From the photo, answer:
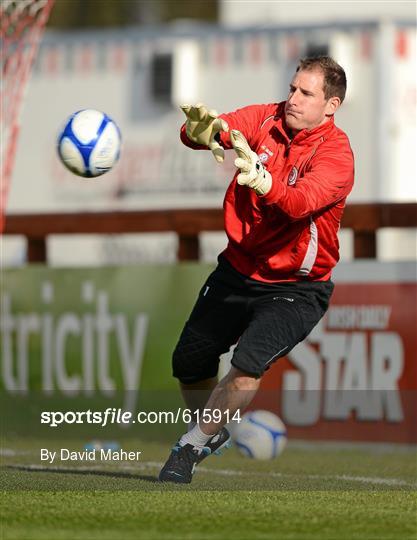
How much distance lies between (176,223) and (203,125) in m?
3.90

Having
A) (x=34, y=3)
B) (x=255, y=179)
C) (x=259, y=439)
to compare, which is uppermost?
(x=34, y=3)

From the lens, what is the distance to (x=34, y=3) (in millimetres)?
10688

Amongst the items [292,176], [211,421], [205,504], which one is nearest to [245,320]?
[211,421]

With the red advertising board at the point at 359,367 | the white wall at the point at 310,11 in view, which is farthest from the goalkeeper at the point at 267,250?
the white wall at the point at 310,11

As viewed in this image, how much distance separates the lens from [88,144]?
25.8 ft

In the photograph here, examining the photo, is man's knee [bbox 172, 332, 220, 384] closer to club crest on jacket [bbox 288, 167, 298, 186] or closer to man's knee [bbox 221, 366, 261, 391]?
man's knee [bbox 221, 366, 261, 391]

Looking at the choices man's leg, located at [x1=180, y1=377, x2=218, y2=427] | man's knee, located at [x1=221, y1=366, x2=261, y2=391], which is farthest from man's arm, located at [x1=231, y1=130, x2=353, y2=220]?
man's leg, located at [x1=180, y1=377, x2=218, y2=427]

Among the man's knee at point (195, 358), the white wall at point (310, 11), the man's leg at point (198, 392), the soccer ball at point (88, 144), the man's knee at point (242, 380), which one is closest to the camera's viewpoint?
the man's knee at point (242, 380)

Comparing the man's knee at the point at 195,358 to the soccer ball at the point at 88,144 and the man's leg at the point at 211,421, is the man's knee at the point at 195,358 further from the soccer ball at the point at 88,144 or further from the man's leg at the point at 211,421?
the soccer ball at the point at 88,144

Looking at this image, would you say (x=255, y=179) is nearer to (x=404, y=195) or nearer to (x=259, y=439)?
(x=259, y=439)

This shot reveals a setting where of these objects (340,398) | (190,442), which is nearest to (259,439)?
(340,398)

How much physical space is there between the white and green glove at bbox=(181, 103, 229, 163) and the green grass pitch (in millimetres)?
1646

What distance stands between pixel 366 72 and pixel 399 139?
0.96 meters

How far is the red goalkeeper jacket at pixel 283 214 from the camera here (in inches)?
278
